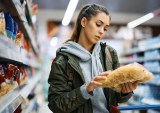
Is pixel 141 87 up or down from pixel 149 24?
down

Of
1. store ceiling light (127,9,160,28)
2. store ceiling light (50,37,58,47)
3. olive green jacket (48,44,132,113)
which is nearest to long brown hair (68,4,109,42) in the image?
olive green jacket (48,44,132,113)

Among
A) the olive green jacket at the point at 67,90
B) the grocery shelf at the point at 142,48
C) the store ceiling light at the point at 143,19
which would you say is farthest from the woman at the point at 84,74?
the store ceiling light at the point at 143,19

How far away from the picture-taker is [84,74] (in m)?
2.02

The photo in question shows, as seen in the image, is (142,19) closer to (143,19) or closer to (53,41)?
(143,19)

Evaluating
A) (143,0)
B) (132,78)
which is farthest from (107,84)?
(143,0)

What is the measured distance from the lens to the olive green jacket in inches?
75.1

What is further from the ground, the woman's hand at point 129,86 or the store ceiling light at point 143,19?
the store ceiling light at point 143,19

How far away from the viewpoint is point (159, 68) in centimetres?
809

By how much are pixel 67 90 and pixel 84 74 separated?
0.51 feet

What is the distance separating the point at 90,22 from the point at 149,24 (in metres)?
11.6

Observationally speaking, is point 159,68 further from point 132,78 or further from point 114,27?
point 132,78

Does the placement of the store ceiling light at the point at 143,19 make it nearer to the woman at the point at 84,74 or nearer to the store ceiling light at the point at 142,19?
the store ceiling light at the point at 142,19

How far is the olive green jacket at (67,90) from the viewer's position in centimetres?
191

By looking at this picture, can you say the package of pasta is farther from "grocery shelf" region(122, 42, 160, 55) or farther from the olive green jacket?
"grocery shelf" region(122, 42, 160, 55)
